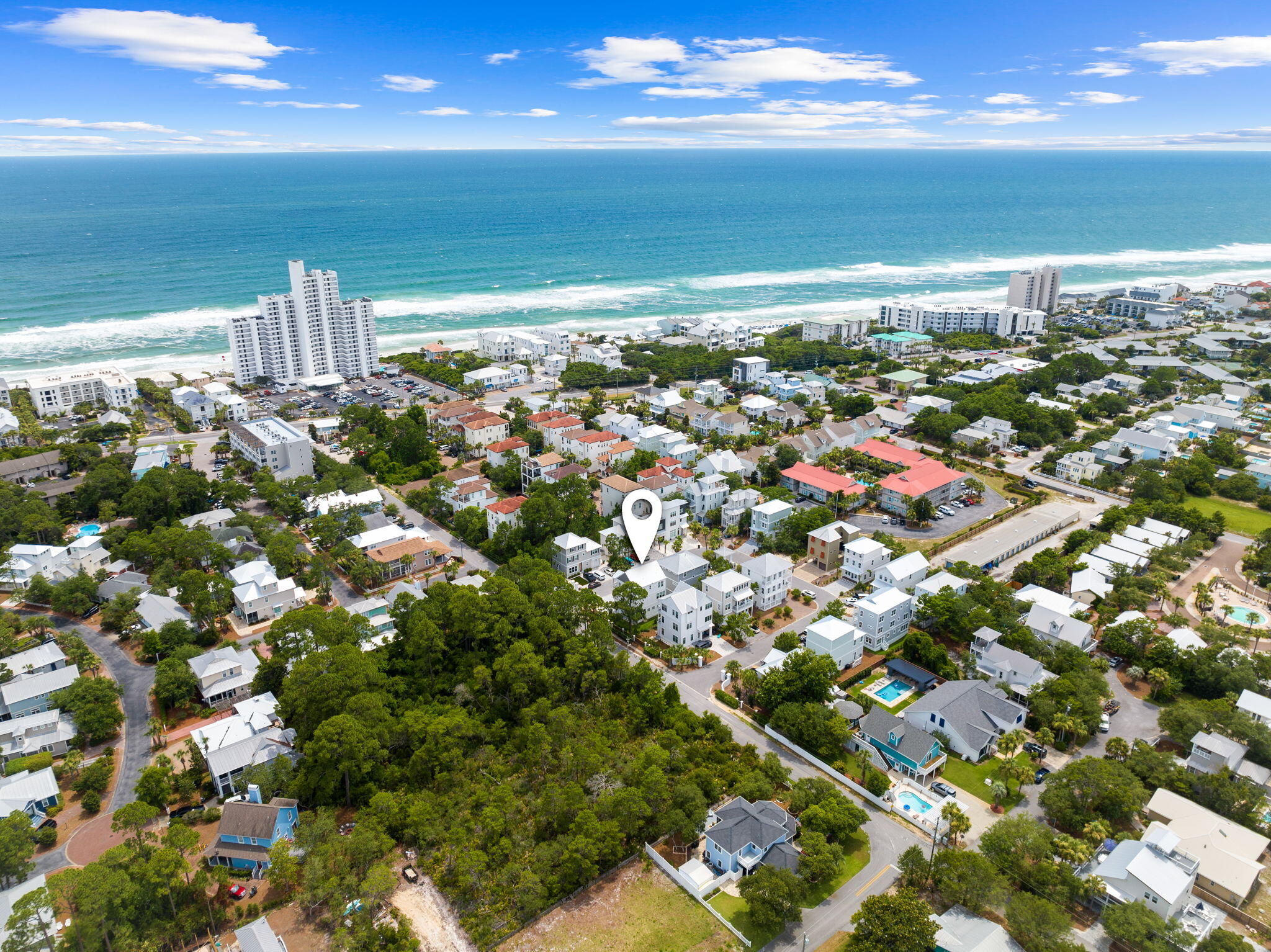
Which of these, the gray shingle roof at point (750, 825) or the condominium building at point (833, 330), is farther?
the condominium building at point (833, 330)

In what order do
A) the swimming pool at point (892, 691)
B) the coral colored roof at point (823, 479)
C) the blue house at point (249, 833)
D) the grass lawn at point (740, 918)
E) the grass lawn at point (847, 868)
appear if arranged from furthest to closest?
the coral colored roof at point (823, 479), the swimming pool at point (892, 691), the blue house at point (249, 833), the grass lawn at point (847, 868), the grass lawn at point (740, 918)

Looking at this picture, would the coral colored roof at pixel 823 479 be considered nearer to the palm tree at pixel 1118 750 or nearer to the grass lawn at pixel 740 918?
the palm tree at pixel 1118 750

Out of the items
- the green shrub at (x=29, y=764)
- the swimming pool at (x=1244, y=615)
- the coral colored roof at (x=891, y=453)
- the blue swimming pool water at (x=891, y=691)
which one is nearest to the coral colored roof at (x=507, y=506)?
the blue swimming pool water at (x=891, y=691)

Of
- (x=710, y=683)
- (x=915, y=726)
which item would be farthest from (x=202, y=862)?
(x=915, y=726)

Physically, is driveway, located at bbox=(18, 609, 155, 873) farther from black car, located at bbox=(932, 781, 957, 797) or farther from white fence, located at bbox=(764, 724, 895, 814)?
black car, located at bbox=(932, 781, 957, 797)

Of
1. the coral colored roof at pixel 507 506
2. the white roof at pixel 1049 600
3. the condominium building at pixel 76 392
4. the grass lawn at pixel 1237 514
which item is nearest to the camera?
the white roof at pixel 1049 600

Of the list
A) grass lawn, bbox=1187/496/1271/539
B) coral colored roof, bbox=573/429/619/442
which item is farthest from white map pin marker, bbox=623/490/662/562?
grass lawn, bbox=1187/496/1271/539

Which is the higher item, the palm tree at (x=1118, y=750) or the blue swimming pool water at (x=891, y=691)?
the palm tree at (x=1118, y=750)
